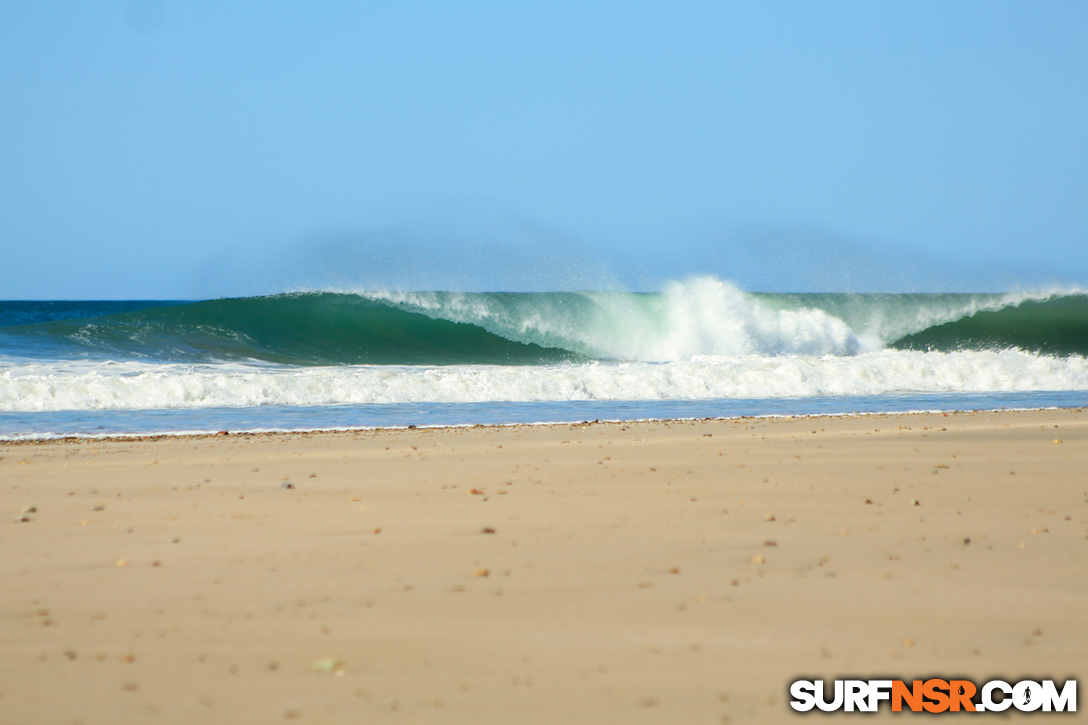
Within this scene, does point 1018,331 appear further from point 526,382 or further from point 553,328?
point 526,382

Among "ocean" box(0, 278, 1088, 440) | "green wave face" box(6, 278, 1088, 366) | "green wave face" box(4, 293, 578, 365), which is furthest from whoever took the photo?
"green wave face" box(6, 278, 1088, 366)

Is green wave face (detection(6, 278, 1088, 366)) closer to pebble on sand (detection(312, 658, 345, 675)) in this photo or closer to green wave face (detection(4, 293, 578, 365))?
green wave face (detection(4, 293, 578, 365))

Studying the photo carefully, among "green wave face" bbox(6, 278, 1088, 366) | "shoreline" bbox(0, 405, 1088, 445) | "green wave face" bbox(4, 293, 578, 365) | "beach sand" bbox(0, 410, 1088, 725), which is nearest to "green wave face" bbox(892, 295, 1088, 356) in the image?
"green wave face" bbox(6, 278, 1088, 366)

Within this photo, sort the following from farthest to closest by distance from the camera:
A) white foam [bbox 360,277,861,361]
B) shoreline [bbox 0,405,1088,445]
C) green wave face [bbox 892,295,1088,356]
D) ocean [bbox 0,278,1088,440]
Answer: green wave face [bbox 892,295,1088,356]
white foam [bbox 360,277,861,361]
ocean [bbox 0,278,1088,440]
shoreline [bbox 0,405,1088,445]

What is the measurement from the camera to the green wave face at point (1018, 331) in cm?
2438

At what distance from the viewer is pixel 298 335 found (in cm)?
2111

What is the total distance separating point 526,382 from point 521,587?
976cm

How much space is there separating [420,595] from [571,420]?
22.3 ft

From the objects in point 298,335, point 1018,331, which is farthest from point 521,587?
point 1018,331

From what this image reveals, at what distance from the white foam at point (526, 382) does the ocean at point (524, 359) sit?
0.03m

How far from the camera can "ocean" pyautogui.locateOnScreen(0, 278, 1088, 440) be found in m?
10.9

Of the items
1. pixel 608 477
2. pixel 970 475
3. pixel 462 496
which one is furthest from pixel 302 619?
pixel 970 475

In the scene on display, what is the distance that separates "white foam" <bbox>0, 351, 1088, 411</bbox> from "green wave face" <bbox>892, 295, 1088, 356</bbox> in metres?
8.32

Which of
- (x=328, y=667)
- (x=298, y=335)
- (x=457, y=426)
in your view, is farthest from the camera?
(x=298, y=335)
